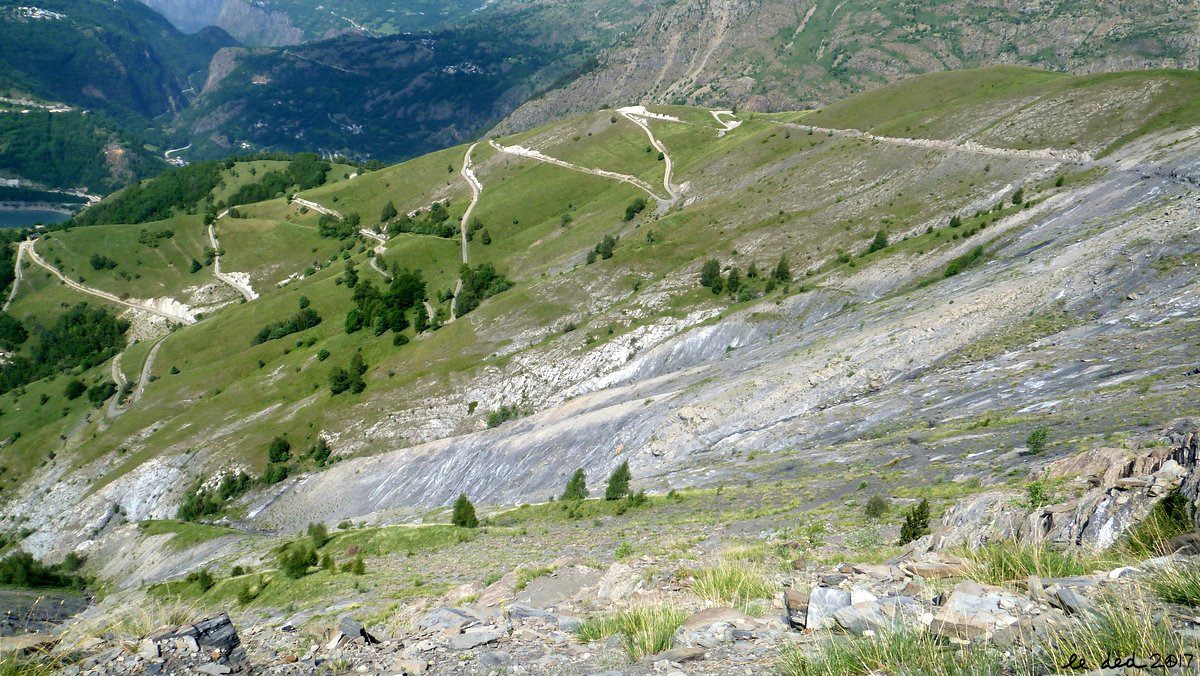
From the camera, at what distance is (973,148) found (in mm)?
87750

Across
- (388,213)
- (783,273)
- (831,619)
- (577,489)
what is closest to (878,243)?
(783,273)

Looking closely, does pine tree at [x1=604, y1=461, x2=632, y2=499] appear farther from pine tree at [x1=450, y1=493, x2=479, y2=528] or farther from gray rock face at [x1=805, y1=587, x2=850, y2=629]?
gray rock face at [x1=805, y1=587, x2=850, y2=629]

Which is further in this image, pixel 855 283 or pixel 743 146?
pixel 743 146

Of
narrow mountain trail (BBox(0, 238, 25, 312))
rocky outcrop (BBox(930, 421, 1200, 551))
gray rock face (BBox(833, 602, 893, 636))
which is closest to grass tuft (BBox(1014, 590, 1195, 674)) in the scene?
gray rock face (BBox(833, 602, 893, 636))

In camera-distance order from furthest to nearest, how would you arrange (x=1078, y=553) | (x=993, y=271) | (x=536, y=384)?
(x=536, y=384) < (x=993, y=271) < (x=1078, y=553)

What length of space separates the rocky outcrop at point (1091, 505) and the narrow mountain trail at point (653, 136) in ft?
371

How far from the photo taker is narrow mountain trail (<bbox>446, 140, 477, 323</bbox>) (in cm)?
11484

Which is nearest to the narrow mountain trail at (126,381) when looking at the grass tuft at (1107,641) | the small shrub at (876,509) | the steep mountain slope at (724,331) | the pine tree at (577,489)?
the steep mountain slope at (724,331)

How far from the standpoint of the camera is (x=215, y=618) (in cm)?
1311

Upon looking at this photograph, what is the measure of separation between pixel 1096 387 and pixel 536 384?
53.0m

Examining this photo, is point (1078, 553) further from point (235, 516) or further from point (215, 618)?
point (235, 516)

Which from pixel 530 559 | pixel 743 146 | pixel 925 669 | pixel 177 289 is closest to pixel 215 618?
pixel 925 669

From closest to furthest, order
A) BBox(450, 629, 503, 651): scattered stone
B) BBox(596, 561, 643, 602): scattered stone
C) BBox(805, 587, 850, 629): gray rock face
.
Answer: BBox(805, 587, 850, 629): gray rock face < BBox(450, 629, 503, 651): scattered stone < BBox(596, 561, 643, 602): scattered stone

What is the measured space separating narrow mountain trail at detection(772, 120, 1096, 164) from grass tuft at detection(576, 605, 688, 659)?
84705 mm
